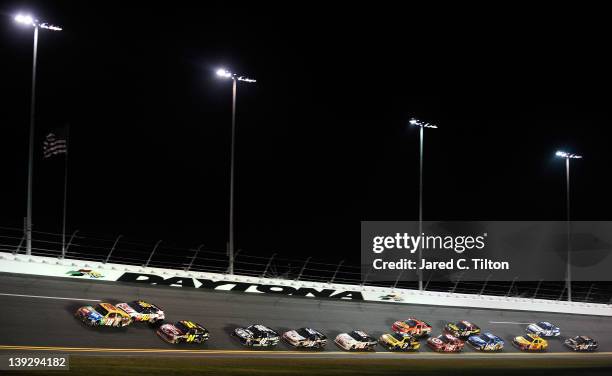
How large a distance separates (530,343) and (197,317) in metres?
16.7

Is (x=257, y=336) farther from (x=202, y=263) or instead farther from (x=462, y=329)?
A: (x=202, y=263)

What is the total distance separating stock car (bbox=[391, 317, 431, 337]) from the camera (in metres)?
29.2

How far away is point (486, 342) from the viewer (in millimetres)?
30656

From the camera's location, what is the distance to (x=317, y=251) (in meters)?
52.9

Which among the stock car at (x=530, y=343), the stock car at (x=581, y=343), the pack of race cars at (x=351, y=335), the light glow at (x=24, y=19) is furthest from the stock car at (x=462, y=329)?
the light glow at (x=24, y=19)

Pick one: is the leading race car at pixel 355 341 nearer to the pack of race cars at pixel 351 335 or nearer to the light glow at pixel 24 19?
the pack of race cars at pixel 351 335

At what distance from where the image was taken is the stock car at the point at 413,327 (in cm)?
2916

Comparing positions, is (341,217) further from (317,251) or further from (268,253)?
(268,253)

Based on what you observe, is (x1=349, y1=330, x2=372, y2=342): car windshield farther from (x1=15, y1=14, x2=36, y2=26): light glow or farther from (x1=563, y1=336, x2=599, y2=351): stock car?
(x1=15, y1=14, x2=36, y2=26): light glow

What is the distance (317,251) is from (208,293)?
83.1ft

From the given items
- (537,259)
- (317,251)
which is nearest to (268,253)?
(317,251)

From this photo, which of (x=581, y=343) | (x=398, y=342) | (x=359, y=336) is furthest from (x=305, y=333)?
(x=581, y=343)

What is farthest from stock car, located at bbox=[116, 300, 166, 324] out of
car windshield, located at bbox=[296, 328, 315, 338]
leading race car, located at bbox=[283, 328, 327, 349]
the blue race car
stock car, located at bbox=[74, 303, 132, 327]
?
the blue race car

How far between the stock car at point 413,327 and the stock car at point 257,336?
6712 millimetres
